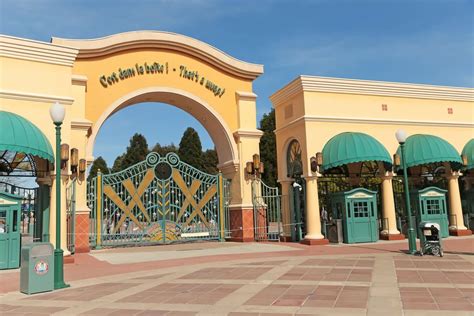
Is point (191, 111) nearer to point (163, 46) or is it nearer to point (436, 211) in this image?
point (163, 46)

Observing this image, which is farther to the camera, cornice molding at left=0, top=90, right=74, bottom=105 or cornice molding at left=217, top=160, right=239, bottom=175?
cornice molding at left=217, top=160, right=239, bottom=175

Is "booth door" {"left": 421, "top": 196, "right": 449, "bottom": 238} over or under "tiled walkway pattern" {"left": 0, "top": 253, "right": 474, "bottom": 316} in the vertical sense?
over

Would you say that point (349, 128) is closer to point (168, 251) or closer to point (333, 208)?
point (333, 208)

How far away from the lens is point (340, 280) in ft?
30.0

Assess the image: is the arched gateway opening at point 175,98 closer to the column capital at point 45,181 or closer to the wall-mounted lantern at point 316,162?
the column capital at point 45,181

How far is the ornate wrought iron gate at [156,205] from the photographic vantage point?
17.2 meters

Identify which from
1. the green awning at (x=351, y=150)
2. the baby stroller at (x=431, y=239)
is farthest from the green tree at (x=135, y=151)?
the baby stroller at (x=431, y=239)

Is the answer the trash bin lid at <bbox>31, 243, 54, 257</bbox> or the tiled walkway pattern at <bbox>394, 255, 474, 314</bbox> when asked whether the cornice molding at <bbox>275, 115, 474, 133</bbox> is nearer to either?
the tiled walkway pattern at <bbox>394, 255, 474, 314</bbox>

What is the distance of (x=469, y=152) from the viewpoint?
1975cm

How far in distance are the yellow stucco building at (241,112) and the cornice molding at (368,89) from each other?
5 cm

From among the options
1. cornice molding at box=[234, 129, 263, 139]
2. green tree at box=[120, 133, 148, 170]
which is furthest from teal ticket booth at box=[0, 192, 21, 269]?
green tree at box=[120, 133, 148, 170]

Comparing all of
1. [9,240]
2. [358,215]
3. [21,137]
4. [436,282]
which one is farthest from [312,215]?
[21,137]

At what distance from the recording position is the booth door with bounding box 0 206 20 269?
1222 centimetres

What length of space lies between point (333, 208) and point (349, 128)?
3.48 metres
